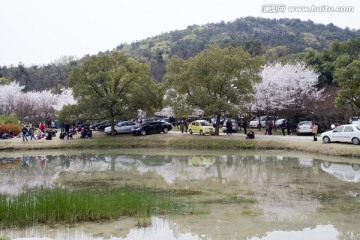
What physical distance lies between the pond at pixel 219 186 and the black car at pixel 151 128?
6.56m

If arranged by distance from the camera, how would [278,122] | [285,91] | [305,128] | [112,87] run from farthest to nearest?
[278,122] → [285,91] → [112,87] → [305,128]

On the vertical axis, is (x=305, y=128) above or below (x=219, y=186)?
above

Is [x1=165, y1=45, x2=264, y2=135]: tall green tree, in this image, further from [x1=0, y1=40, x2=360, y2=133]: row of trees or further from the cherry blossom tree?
the cherry blossom tree

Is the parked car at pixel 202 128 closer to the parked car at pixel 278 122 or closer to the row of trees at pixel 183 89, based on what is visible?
the row of trees at pixel 183 89

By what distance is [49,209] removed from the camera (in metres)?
9.78

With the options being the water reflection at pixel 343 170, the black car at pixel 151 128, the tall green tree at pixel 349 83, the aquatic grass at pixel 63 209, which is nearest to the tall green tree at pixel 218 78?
the black car at pixel 151 128

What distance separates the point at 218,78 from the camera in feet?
111

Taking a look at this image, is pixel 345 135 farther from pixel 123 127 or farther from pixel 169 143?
pixel 123 127

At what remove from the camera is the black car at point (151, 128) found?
37344 mm

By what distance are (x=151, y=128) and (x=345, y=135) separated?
1772 cm

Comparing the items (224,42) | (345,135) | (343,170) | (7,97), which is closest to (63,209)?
(343,170)

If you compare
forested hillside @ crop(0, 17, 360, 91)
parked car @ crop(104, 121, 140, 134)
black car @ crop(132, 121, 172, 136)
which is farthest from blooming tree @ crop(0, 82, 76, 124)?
black car @ crop(132, 121, 172, 136)

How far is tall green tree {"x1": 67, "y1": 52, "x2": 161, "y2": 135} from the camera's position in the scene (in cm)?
3575

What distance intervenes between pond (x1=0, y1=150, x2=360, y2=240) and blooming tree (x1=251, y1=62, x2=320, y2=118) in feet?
44.1
